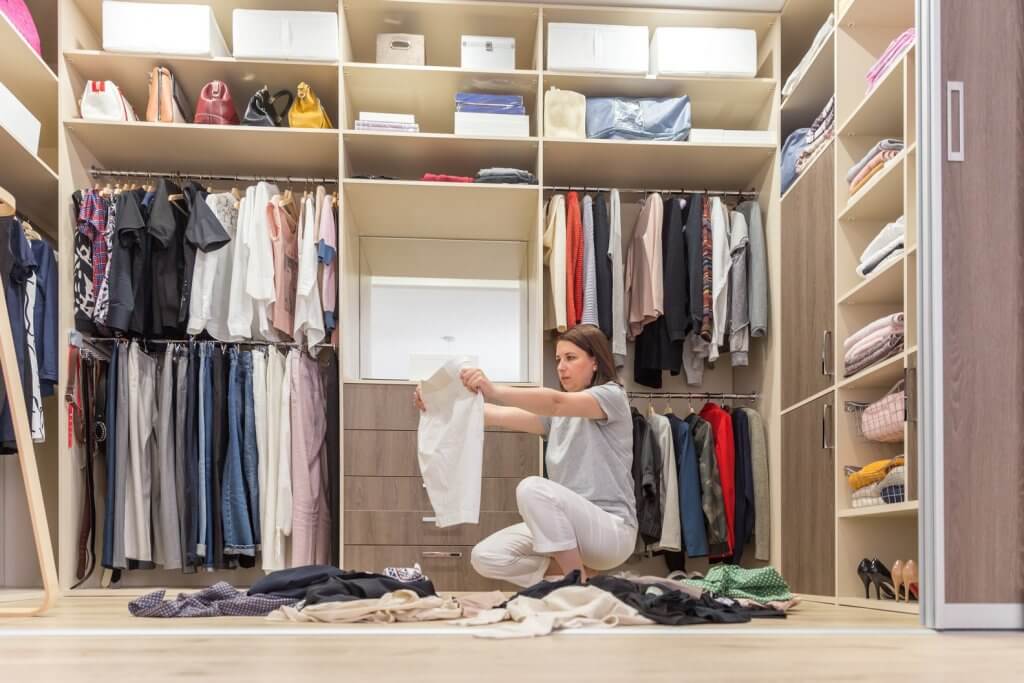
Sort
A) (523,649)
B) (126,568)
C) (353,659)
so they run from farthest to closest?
1. (126,568)
2. (523,649)
3. (353,659)

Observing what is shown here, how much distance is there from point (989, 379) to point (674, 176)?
9.19 ft

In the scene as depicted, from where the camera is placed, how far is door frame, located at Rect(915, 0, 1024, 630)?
2488 mm

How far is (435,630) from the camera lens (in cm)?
245

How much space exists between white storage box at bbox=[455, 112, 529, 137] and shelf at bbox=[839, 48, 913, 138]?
1416 mm

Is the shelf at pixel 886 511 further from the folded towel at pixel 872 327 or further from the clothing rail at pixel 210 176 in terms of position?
the clothing rail at pixel 210 176

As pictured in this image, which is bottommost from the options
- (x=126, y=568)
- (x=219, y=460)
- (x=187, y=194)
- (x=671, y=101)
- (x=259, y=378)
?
(x=126, y=568)

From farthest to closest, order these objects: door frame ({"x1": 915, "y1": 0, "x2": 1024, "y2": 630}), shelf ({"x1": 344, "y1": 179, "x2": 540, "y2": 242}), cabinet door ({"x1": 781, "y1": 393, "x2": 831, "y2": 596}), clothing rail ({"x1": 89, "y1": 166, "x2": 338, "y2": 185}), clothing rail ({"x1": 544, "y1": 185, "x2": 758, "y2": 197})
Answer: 1. clothing rail ({"x1": 544, "y1": 185, "x2": 758, "y2": 197})
2. clothing rail ({"x1": 89, "y1": 166, "x2": 338, "y2": 185})
3. shelf ({"x1": 344, "y1": 179, "x2": 540, "y2": 242})
4. cabinet door ({"x1": 781, "y1": 393, "x2": 831, "y2": 596})
5. door frame ({"x1": 915, "y1": 0, "x2": 1024, "y2": 630})

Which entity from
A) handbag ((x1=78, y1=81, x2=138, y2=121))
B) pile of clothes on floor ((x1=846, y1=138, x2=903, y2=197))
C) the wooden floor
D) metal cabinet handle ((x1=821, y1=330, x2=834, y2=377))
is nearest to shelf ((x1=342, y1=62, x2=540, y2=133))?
handbag ((x1=78, y1=81, x2=138, y2=121))

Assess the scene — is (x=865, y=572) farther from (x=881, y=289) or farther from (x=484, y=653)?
(x=484, y=653)

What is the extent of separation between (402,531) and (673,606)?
1.89 metres

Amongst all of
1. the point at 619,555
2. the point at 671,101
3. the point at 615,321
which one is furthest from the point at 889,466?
the point at 671,101

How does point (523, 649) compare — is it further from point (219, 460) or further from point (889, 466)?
point (219, 460)

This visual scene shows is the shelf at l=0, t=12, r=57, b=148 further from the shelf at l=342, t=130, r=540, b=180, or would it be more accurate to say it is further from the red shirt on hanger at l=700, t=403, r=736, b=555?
the red shirt on hanger at l=700, t=403, r=736, b=555

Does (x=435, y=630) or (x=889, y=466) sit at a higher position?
(x=889, y=466)
